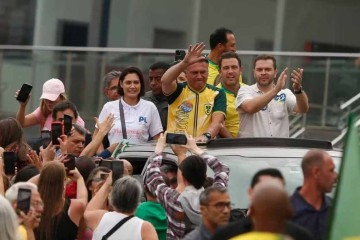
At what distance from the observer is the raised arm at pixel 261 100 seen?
579 inches

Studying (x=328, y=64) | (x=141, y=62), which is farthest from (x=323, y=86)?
(x=141, y=62)

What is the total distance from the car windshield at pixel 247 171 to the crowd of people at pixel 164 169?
19 centimetres

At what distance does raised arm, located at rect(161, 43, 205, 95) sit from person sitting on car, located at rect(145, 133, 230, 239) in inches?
87.4

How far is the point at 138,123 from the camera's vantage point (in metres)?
15.4

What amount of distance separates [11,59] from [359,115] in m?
6.15

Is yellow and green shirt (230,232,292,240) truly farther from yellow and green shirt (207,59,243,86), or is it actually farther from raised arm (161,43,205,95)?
yellow and green shirt (207,59,243,86)

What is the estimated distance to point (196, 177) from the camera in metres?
12.0

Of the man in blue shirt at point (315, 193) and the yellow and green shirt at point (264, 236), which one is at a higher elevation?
the man in blue shirt at point (315, 193)

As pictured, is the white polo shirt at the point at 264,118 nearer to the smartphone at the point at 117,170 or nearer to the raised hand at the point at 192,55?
the raised hand at the point at 192,55

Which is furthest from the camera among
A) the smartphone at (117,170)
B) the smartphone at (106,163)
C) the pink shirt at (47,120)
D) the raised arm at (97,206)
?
the pink shirt at (47,120)

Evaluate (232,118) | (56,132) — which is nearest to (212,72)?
(232,118)

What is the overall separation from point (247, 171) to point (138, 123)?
298 cm

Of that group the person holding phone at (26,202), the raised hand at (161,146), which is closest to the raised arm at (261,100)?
the raised hand at (161,146)

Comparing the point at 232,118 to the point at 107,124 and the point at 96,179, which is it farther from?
the point at 96,179
